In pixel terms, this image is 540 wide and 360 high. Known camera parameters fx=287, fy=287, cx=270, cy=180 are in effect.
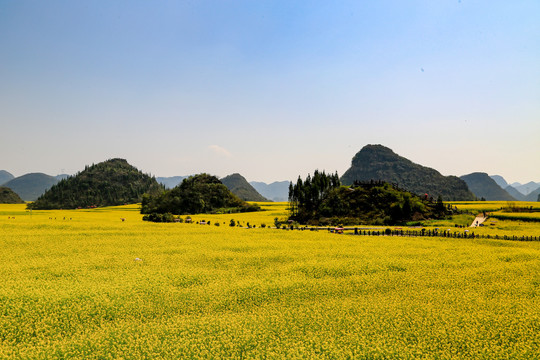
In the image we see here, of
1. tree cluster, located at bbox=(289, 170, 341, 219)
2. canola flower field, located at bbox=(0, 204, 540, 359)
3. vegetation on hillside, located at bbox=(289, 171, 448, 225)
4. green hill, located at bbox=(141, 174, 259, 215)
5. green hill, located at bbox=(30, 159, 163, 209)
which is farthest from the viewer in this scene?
green hill, located at bbox=(30, 159, 163, 209)

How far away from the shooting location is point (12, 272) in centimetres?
2630

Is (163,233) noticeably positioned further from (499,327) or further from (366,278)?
(499,327)

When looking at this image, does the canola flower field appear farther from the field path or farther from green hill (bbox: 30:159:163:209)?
green hill (bbox: 30:159:163:209)

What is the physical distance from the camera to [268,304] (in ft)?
65.9

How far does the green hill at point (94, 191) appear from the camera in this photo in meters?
154

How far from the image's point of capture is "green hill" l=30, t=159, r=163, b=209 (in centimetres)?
15438

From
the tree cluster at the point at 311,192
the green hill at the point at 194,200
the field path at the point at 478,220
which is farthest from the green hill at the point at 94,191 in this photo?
the field path at the point at 478,220

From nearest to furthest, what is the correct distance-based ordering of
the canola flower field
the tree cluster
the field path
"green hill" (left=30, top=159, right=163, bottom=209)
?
the canola flower field → the field path → the tree cluster → "green hill" (left=30, top=159, right=163, bottom=209)

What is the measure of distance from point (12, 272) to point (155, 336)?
20258mm

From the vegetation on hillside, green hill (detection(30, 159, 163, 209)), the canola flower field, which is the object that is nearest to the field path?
the vegetation on hillside

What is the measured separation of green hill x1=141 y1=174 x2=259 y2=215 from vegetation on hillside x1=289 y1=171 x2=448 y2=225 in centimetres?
4068

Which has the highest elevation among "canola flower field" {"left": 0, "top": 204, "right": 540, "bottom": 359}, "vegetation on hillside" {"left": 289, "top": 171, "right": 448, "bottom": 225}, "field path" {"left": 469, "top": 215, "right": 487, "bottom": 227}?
"vegetation on hillside" {"left": 289, "top": 171, "right": 448, "bottom": 225}

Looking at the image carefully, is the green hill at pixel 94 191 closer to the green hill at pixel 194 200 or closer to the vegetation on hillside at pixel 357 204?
A: the green hill at pixel 194 200

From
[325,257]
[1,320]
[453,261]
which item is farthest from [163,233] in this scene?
[453,261]
